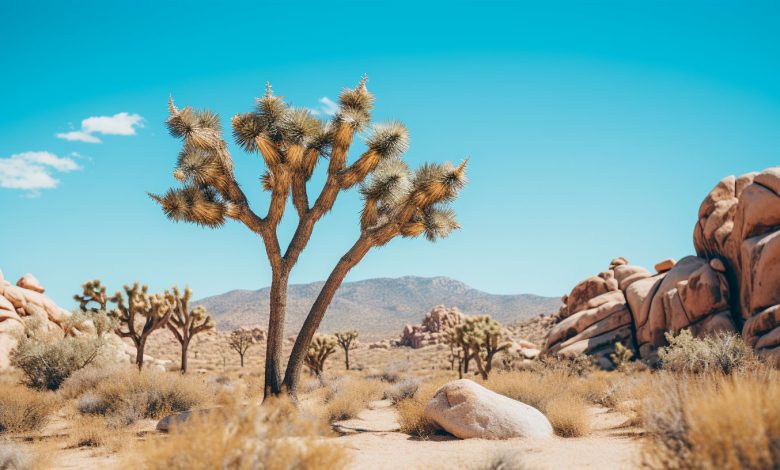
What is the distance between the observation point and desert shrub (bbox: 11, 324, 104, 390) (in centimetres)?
1439

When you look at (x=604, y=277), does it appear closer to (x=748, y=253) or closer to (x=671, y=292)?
(x=671, y=292)

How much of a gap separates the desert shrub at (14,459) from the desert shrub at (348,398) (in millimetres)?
5672

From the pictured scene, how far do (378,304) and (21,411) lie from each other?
10395cm

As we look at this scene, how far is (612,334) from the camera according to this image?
75.4 feet

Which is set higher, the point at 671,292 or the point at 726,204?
the point at 726,204

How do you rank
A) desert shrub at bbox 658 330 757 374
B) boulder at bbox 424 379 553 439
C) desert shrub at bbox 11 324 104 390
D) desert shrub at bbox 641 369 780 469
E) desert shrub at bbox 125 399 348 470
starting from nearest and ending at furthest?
1. desert shrub at bbox 641 369 780 469
2. desert shrub at bbox 125 399 348 470
3. boulder at bbox 424 379 553 439
4. desert shrub at bbox 658 330 757 374
5. desert shrub at bbox 11 324 104 390

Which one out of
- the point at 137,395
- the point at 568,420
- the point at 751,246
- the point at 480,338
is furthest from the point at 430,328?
the point at 568,420

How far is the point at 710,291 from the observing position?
18781 mm

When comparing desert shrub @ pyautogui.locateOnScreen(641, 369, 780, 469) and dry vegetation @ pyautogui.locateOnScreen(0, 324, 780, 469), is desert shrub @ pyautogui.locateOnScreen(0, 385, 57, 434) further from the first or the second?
desert shrub @ pyautogui.locateOnScreen(641, 369, 780, 469)

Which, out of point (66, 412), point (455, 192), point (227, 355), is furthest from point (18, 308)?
point (455, 192)

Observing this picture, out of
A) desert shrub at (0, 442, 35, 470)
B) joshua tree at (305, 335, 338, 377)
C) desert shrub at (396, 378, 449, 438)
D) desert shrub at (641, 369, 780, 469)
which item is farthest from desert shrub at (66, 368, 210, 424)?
desert shrub at (641, 369, 780, 469)

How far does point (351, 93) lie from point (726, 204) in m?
17.2

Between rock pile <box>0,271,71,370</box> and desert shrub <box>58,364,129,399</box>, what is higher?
rock pile <box>0,271,71,370</box>

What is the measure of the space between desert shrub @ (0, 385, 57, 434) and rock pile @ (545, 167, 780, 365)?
1617 cm
